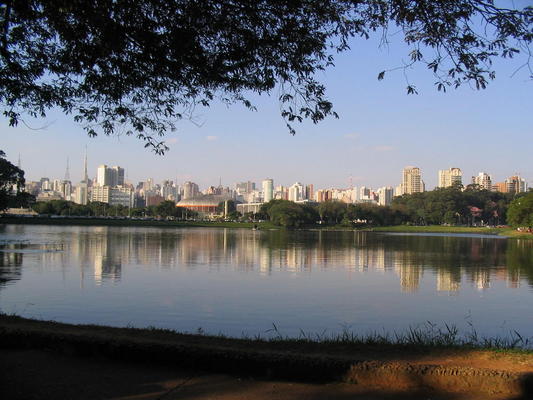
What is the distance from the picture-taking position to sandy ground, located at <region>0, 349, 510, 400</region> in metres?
5.14

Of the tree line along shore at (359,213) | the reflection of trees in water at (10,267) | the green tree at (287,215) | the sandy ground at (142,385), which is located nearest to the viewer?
the sandy ground at (142,385)

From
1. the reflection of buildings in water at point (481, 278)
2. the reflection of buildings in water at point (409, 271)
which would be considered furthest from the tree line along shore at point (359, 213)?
the reflection of buildings in water at point (481, 278)

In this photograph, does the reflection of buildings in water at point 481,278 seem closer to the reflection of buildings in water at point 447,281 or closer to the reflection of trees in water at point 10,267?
the reflection of buildings in water at point 447,281

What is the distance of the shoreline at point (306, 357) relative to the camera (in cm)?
536

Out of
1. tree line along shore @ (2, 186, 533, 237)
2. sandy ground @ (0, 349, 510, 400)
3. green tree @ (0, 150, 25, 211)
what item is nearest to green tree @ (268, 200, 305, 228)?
tree line along shore @ (2, 186, 533, 237)

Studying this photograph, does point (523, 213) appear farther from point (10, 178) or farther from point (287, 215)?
point (10, 178)

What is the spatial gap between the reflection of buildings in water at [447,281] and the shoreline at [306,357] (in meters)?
12.3

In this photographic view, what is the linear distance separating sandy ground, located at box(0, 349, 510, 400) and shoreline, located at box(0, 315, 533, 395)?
12 cm

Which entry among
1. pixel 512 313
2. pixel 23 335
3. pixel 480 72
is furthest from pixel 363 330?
pixel 23 335

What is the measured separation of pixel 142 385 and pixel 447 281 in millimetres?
17373

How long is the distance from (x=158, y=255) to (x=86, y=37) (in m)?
22.8

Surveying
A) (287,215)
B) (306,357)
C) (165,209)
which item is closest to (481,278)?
(306,357)

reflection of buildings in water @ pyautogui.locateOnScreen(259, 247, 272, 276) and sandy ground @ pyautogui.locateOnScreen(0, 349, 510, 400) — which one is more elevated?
sandy ground @ pyautogui.locateOnScreen(0, 349, 510, 400)

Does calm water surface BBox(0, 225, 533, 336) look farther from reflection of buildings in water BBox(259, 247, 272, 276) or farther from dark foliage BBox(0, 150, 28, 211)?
dark foliage BBox(0, 150, 28, 211)
